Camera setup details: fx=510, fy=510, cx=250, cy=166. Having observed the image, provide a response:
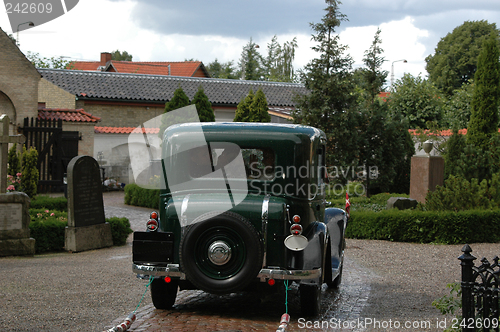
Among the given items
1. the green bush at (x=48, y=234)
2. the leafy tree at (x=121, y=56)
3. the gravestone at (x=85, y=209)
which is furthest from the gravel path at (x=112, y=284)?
the leafy tree at (x=121, y=56)

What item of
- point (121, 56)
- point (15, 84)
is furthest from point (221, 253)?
point (121, 56)

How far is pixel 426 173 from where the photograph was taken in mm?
14094

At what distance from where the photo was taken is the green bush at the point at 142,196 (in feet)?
56.2

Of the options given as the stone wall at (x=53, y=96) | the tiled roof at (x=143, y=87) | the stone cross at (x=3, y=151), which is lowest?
the stone cross at (x=3, y=151)

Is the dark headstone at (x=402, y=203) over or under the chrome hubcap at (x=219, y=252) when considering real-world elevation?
under

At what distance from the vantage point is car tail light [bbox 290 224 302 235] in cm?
515

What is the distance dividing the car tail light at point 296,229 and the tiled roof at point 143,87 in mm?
24853

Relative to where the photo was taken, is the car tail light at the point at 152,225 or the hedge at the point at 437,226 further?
the hedge at the point at 437,226

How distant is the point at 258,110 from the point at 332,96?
14.3 feet

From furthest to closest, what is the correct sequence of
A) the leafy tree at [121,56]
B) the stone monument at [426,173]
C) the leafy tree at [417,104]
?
the leafy tree at [121,56], the leafy tree at [417,104], the stone monument at [426,173]

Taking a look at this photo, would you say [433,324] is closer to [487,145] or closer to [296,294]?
[296,294]

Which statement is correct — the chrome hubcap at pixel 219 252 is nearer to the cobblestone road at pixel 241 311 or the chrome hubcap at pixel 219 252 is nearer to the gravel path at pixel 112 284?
the cobblestone road at pixel 241 311

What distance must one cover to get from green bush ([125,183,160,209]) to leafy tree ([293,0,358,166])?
556 centimetres

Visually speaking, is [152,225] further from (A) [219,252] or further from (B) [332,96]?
(B) [332,96]
